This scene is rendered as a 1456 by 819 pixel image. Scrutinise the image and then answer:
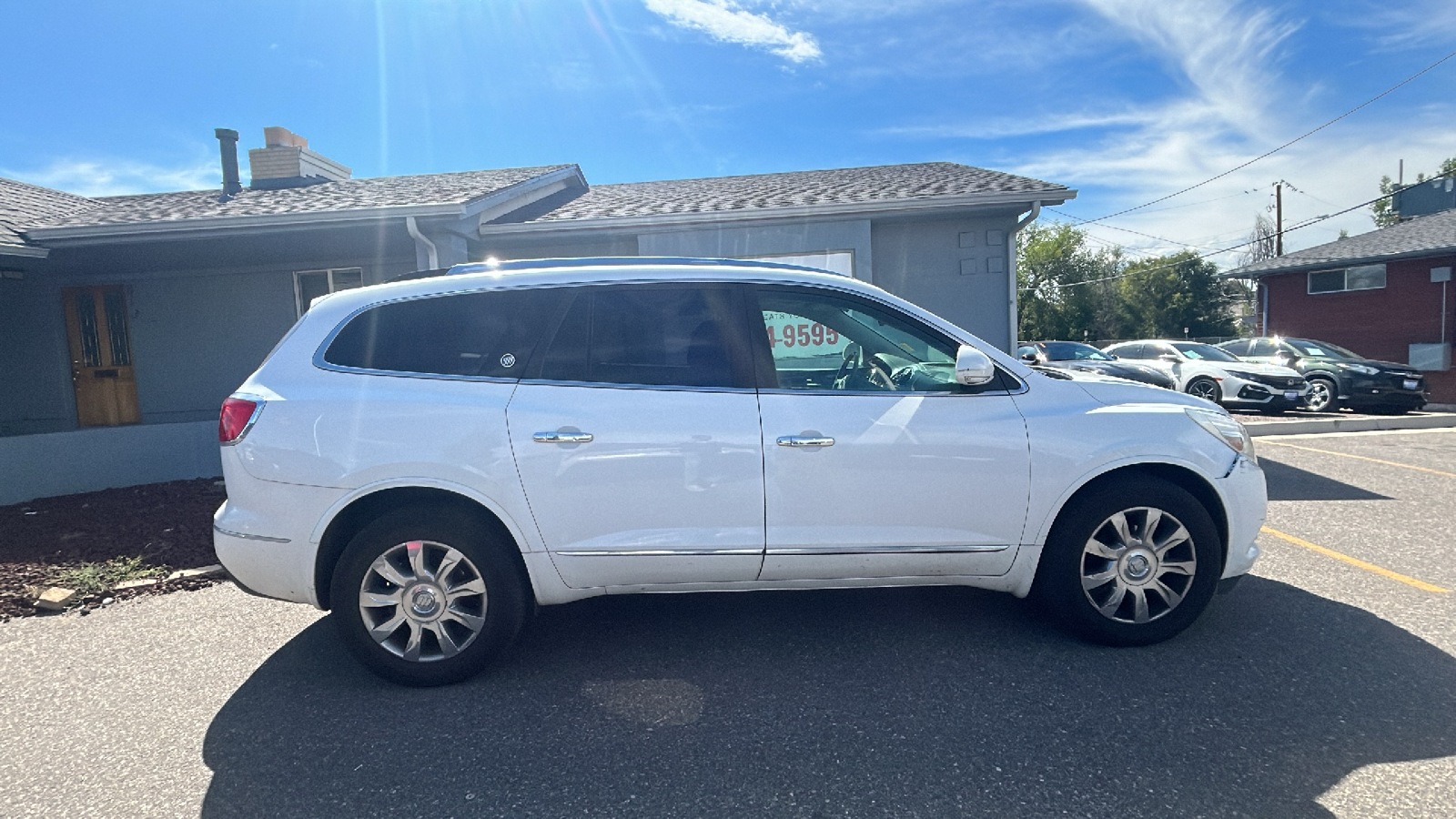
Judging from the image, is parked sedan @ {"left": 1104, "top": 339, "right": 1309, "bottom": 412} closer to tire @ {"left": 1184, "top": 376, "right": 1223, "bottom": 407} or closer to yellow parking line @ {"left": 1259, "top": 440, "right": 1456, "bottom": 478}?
tire @ {"left": 1184, "top": 376, "right": 1223, "bottom": 407}

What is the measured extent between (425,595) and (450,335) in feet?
3.62

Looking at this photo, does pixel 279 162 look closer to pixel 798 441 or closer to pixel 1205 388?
pixel 798 441

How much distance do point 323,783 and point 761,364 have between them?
2.23m

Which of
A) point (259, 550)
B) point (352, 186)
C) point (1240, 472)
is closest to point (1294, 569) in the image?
point (1240, 472)

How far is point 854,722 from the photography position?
115 inches

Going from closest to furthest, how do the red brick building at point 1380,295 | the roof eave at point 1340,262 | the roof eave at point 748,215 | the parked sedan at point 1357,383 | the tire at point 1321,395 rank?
the roof eave at point 748,215 → the parked sedan at point 1357,383 → the tire at point 1321,395 → the roof eave at point 1340,262 → the red brick building at point 1380,295

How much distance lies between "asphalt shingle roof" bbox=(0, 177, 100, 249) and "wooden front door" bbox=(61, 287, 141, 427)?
1208 mm

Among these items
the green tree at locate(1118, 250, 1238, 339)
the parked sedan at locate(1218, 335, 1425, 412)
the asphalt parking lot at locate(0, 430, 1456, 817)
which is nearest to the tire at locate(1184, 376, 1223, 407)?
the parked sedan at locate(1218, 335, 1425, 412)

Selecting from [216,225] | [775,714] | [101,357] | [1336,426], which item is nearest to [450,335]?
[775,714]

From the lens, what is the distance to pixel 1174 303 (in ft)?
136

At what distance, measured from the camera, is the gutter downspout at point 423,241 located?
8.32 metres

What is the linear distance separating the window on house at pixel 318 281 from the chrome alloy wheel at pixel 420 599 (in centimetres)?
893

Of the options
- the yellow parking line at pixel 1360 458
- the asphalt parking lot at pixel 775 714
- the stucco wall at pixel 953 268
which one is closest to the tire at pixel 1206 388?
the yellow parking line at pixel 1360 458

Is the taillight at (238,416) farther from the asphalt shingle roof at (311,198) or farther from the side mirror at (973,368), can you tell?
the asphalt shingle roof at (311,198)
